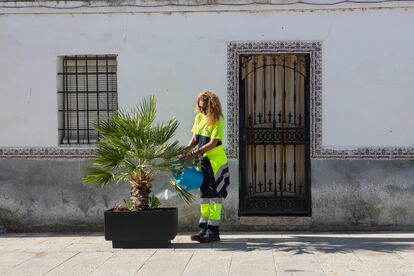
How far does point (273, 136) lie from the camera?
32.6ft

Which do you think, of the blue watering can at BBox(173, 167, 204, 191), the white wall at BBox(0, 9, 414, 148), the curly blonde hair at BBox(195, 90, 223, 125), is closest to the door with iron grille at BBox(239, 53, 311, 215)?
the white wall at BBox(0, 9, 414, 148)

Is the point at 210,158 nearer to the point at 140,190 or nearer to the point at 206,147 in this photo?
the point at 206,147

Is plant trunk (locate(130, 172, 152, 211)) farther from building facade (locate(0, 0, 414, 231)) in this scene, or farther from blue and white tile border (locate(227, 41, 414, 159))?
blue and white tile border (locate(227, 41, 414, 159))

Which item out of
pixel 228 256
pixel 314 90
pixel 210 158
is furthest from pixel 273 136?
pixel 228 256

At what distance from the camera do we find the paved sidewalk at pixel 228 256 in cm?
721

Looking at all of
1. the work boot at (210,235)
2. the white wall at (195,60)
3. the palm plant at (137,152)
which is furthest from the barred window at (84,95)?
the work boot at (210,235)

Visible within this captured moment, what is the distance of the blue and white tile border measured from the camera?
960cm

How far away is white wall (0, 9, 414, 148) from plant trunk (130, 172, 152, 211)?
1.38m

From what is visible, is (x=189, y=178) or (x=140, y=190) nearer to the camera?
(x=189, y=178)

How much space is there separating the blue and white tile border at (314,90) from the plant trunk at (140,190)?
1703mm

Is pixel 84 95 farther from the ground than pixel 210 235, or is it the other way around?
pixel 84 95

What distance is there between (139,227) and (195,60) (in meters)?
2.66

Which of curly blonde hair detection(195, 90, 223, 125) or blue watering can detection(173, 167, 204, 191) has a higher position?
curly blonde hair detection(195, 90, 223, 125)

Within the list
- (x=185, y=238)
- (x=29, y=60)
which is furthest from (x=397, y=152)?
(x=29, y=60)
